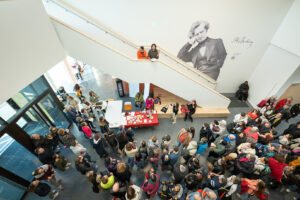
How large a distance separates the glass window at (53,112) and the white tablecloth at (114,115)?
2.22 meters

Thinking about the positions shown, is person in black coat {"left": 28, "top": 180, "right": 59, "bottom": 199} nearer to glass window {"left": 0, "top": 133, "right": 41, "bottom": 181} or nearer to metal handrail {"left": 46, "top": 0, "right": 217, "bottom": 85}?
glass window {"left": 0, "top": 133, "right": 41, "bottom": 181}

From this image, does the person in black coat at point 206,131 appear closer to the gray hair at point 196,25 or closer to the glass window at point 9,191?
the gray hair at point 196,25

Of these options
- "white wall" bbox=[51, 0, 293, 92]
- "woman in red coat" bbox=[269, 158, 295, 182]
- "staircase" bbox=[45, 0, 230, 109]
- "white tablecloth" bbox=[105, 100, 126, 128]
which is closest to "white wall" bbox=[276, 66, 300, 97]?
"white wall" bbox=[51, 0, 293, 92]

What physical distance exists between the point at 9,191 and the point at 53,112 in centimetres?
323

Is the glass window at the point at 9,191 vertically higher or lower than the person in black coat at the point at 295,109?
lower

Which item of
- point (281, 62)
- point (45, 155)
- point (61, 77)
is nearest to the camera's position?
point (45, 155)

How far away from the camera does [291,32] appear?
6996 mm

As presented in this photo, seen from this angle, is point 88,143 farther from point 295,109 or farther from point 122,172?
point 295,109

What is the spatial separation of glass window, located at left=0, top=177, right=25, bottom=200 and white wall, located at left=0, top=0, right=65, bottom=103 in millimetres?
2962

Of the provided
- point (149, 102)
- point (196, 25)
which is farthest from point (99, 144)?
point (196, 25)

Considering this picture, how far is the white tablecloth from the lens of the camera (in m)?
6.77

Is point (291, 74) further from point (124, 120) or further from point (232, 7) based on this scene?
point (124, 120)

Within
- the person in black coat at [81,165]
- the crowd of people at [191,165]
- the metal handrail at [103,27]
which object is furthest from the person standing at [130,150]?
→ the metal handrail at [103,27]

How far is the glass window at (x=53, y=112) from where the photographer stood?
614 centimetres
